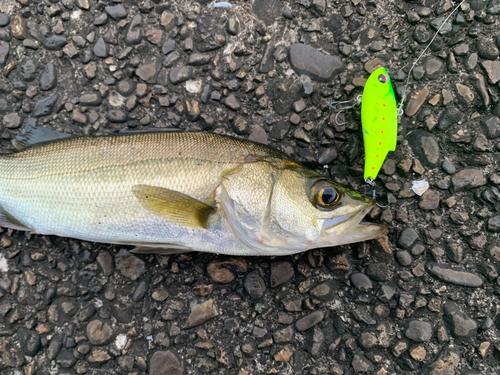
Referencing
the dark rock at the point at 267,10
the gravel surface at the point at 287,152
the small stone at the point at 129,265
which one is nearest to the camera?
the gravel surface at the point at 287,152

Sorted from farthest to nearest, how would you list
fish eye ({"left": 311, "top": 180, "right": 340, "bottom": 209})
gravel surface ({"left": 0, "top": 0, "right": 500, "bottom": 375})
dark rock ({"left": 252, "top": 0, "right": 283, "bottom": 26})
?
dark rock ({"left": 252, "top": 0, "right": 283, "bottom": 26}), gravel surface ({"left": 0, "top": 0, "right": 500, "bottom": 375}), fish eye ({"left": 311, "top": 180, "right": 340, "bottom": 209})

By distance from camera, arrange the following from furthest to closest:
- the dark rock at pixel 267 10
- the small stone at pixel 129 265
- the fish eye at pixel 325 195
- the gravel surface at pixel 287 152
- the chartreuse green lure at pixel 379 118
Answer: the dark rock at pixel 267 10, the small stone at pixel 129 265, the gravel surface at pixel 287 152, the chartreuse green lure at pixel 379 118, the fish eye at pixel 325 195

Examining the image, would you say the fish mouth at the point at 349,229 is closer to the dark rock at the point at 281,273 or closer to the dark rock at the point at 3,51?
the dark rock at the point at 281,273

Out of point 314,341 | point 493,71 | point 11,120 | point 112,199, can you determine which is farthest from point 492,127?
point 11,120

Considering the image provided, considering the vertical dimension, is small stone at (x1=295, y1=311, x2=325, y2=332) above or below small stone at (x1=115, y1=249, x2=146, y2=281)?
above

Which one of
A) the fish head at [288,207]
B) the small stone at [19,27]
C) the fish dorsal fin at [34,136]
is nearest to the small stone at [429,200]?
the fish head at [288,207]

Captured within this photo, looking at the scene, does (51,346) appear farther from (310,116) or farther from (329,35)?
(329,35)

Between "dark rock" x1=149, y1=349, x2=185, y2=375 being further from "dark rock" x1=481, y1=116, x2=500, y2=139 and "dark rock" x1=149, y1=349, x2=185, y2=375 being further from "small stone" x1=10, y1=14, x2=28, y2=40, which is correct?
"dark rock" x1=481, y1=116, x2=500, y2=139

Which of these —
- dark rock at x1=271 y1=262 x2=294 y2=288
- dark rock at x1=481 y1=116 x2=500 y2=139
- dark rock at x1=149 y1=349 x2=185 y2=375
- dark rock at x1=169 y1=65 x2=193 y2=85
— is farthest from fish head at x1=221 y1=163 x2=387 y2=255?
dark rock at x1=481 y1=116 x2=500 y2=139
